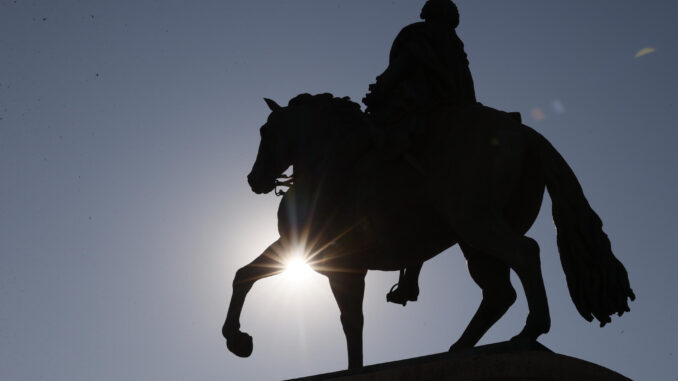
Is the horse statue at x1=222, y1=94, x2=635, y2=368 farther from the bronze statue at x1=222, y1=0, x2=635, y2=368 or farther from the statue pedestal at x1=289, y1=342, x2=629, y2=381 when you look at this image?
the statue pedestal at x1=289, y1=342, x2=629, y2=381

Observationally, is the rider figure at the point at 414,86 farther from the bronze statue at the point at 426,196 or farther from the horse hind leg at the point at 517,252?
the horse hind leg at the point at 517,252

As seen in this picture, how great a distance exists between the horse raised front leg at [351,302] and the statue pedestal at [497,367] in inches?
60.9

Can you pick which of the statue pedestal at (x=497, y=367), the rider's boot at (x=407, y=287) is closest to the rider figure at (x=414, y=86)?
the rider's boot at (x=407, y=287)

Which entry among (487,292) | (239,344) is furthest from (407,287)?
(239,344)

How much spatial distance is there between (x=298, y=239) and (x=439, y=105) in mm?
1611

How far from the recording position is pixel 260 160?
927 centimetres

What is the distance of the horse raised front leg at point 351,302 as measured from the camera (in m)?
8.45

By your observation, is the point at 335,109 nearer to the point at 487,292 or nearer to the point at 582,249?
the point at 487,292

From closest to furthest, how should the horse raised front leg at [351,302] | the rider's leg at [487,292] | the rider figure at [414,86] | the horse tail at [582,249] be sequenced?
the horse tail at [582,249]
the rider's leg at [487,292]
the rider figure at [414,86]
the horse raised front leg at [351,302]

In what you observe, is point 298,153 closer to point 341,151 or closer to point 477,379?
point 341,151

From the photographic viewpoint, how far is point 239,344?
811 centimetres

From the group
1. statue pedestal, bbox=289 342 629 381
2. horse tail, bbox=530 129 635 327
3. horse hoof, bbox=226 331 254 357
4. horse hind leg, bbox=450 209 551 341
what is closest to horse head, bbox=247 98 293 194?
horse hoof, bbox=226 331 254 357

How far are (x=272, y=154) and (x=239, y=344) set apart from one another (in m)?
1.94

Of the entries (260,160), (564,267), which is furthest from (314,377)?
(260,160)
